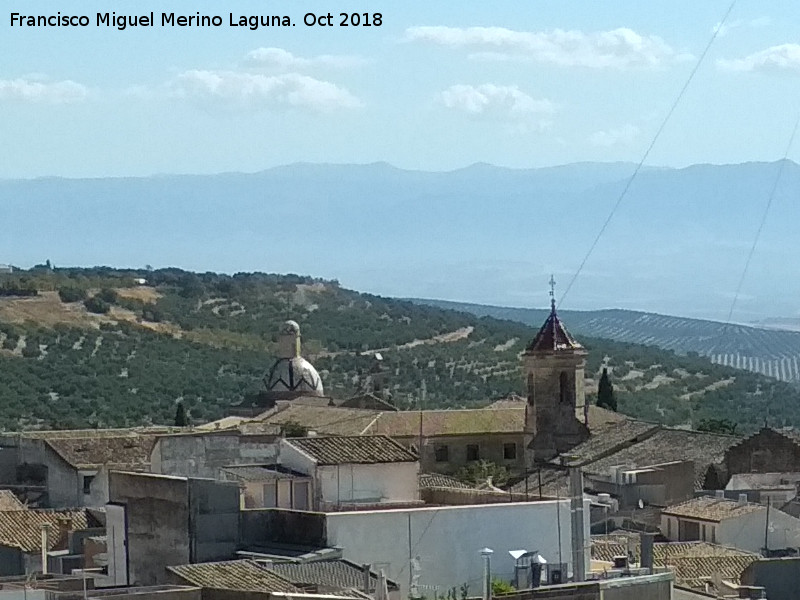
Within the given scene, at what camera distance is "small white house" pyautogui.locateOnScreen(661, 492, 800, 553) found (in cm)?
3528

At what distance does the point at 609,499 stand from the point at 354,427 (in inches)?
528

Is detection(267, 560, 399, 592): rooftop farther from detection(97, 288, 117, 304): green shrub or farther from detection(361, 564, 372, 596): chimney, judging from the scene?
detection(97, 288, 117, 304): green shrub

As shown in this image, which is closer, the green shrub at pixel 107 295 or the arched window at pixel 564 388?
the arched window at pixel 564 388

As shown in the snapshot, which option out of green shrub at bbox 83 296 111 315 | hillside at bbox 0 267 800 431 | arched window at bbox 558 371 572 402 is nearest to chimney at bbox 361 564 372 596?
arched window at bbox 558 371 572 402

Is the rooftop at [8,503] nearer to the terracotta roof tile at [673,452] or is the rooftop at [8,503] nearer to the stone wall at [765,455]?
the terracotta roof tile at [673,452]

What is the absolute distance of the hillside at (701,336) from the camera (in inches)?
3661

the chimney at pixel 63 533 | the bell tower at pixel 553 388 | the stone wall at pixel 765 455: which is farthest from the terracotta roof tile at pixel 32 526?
the bell tower at pixel 553 388

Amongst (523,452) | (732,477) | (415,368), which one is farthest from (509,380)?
(732,477)

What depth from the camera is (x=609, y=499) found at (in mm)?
43219

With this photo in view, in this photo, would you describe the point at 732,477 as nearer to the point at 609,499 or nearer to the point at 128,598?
the point at 609,499

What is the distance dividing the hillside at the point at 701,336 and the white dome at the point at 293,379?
16353mm

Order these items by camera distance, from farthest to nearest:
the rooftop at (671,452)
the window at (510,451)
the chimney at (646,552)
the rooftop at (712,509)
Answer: the window at (510,451), the rooftop at (671,452), the rooftop at (712,509), the chimney at (646,552)

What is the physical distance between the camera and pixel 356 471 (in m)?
25.1

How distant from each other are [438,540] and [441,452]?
125 ft
